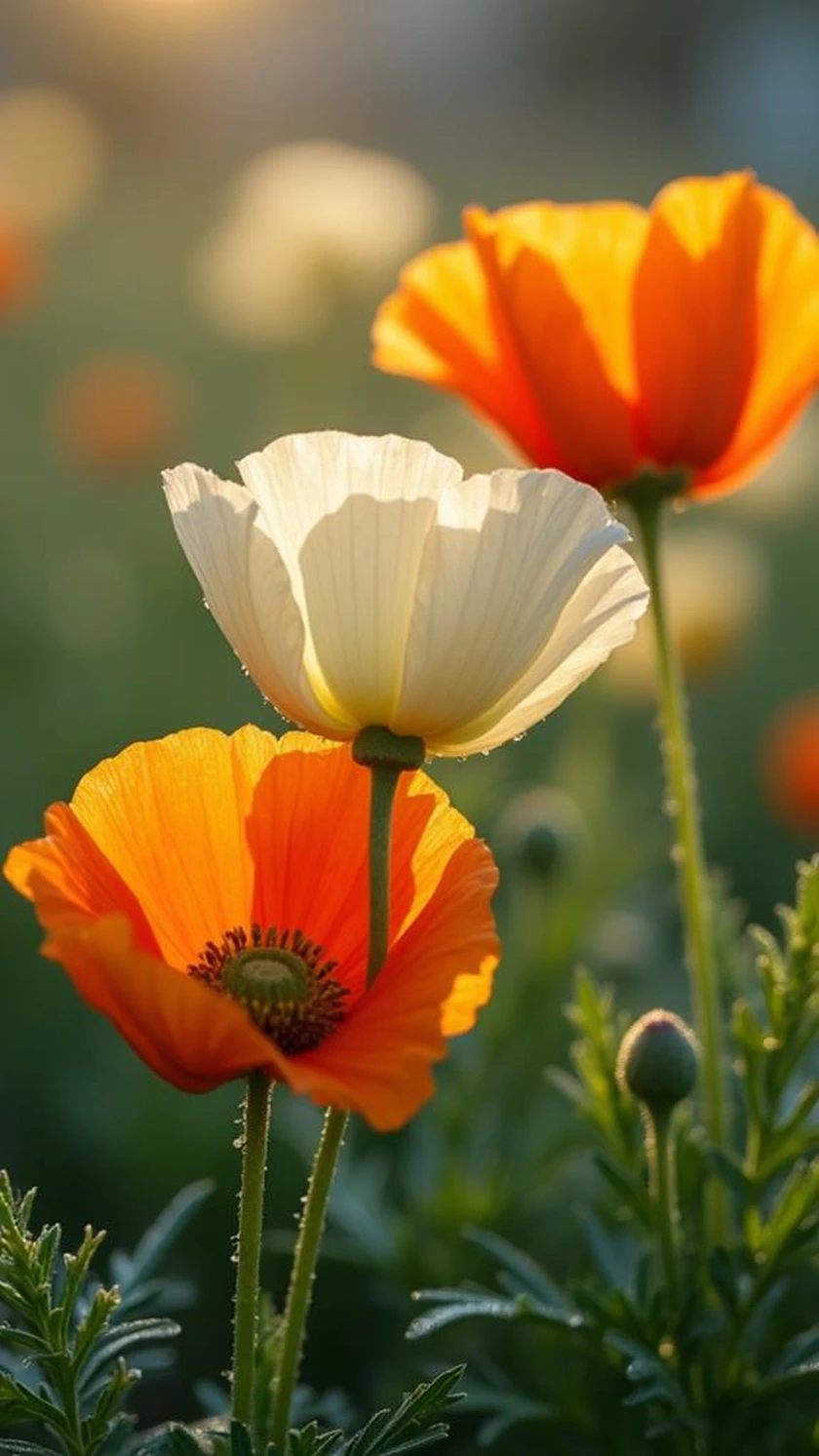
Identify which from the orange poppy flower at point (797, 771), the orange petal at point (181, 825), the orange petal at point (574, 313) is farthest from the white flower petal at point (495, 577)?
the orange poppy flower at point (797, 771)

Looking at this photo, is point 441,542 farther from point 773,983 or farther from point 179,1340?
point 179,1340

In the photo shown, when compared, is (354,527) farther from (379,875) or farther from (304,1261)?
(304,1261)

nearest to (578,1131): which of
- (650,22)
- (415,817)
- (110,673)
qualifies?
(415,817)

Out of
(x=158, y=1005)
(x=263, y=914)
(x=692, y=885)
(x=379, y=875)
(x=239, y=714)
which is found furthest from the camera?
(x=239, y=714)

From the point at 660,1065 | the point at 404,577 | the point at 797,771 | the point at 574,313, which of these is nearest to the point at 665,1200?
the point at 660,1065

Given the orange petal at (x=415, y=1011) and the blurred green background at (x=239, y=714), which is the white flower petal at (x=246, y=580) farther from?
the blurred green background at (x=239, y=714)

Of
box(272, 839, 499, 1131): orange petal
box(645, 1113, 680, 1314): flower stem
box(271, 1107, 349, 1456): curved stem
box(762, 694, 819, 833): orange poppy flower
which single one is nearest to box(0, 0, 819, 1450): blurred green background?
box(762, 694, 819, 833): orange poppy flower

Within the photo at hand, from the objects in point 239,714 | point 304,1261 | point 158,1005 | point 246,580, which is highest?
point 239,714
